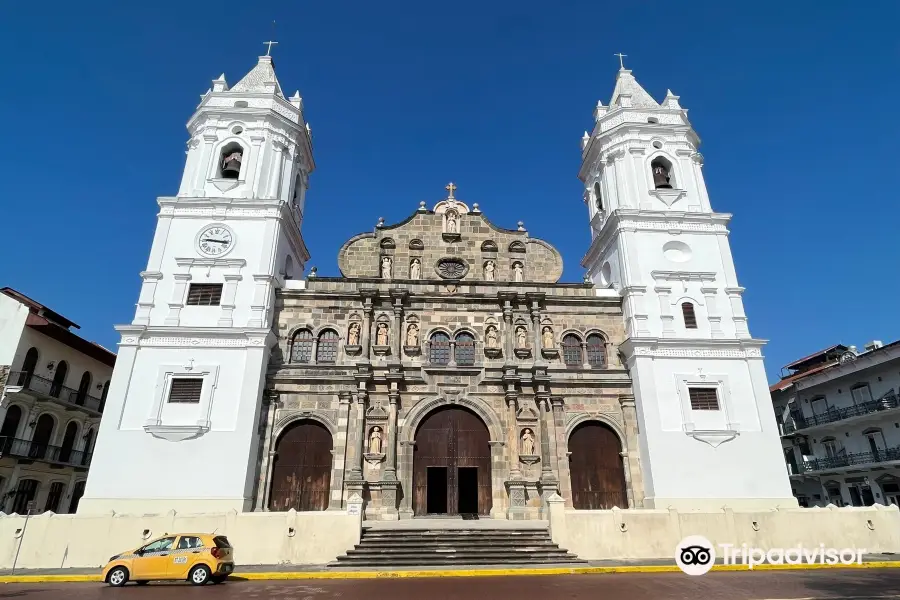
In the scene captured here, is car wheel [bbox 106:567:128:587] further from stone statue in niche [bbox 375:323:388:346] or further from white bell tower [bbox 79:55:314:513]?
stone statue in niche [bbox 375:323:388:346]

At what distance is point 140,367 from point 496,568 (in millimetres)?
14928

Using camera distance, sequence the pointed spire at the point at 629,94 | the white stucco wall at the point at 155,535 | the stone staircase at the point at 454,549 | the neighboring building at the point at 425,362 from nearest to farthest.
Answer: the white stucco wall at the point at 155,535, the stone staircase at the point at 454,549, the neighboring building at the point at 425,362, the pointed spire at the point at 629,94

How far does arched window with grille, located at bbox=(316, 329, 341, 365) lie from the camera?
21609mm

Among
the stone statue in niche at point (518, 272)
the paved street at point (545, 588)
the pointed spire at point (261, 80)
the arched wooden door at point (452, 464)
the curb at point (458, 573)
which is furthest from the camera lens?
the pointed spire at point (261, 80)

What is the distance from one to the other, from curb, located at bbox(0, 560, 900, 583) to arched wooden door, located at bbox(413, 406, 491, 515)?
6.16 metres

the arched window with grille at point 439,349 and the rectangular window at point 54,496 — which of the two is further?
the rectangular window at point 54,496

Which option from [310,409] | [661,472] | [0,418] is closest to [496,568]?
[661,472]

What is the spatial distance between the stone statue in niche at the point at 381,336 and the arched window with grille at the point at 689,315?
12.8 metres

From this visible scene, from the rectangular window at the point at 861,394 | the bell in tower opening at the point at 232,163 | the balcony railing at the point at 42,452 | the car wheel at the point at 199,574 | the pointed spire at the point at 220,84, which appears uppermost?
the pointed spire at the point at 220,84

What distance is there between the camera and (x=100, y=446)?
1820 centimetres

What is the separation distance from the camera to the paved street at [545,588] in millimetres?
10508

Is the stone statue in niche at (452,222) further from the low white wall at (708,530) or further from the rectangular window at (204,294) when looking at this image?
the low white wall at (708,530)

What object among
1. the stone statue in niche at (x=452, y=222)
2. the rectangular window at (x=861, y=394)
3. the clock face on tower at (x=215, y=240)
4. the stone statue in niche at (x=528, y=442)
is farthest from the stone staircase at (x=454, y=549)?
the rectangular window at (x=861, y=394)

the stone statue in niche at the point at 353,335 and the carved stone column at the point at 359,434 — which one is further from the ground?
the stone statue in niche at the point at 353,335
